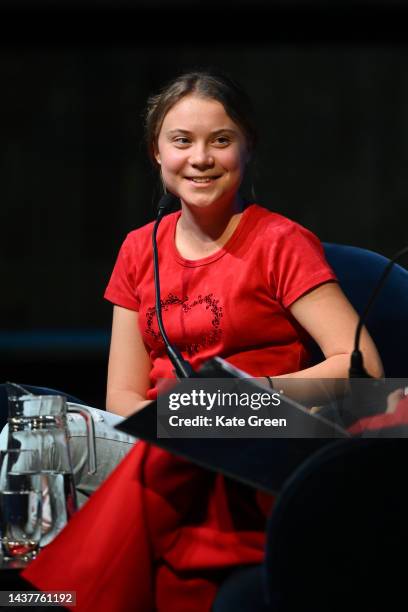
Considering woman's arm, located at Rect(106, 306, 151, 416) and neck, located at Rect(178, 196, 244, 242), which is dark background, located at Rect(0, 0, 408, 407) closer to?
woman's arm, located at Rect(106, 306, 151, 416)

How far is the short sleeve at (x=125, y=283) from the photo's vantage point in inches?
73.8

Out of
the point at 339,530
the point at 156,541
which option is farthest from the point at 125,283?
the point at 339,530

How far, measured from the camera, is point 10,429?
4.59ft

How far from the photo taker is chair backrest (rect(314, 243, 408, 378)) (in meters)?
1.81

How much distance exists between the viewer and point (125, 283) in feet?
6.22

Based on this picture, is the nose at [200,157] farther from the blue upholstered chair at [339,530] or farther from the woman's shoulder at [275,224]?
the blue upholstered chair at [339,530]

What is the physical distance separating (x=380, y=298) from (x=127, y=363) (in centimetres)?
→ 48

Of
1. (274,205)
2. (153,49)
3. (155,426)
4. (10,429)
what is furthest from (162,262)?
(153,49)

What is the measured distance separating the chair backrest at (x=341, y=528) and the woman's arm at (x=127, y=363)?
0.77 meters

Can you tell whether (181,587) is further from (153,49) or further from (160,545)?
(153,49)

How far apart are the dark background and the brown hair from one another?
2.87m

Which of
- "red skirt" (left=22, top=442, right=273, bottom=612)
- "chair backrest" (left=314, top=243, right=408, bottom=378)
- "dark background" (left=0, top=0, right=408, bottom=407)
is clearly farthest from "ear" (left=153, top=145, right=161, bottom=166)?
"dark background" (left=0, top=0, right=408, bottom=407)

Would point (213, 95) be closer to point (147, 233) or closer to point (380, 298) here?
point (147, 233)

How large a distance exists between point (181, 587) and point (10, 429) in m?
0.34
